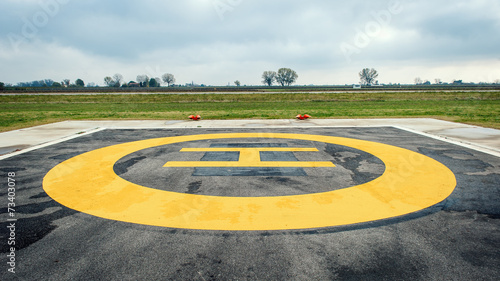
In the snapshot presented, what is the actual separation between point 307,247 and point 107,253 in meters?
2.44

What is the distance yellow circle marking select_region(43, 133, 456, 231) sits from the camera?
4.05m

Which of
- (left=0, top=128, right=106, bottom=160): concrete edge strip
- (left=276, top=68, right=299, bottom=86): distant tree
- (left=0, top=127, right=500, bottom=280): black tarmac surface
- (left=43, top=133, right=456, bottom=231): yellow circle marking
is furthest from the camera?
(left=276, top=68, right=299, bottom=86): distant tree

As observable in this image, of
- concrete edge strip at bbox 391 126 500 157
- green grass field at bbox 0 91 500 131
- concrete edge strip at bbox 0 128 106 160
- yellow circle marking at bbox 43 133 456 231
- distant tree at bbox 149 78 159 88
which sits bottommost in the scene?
yellow circle marking at bbox 43 133 456 231

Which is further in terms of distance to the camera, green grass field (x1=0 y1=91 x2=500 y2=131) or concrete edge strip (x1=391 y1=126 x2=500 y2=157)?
green grass field (x1=0 y1=91 x2=500 y2=131)

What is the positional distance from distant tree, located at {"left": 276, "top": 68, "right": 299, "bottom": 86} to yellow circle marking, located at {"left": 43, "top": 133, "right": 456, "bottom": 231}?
13215 centimetres

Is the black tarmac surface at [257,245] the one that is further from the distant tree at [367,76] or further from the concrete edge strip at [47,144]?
the distant tree at [367,76]

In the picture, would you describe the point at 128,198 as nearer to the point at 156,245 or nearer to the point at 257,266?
the point at 156,245

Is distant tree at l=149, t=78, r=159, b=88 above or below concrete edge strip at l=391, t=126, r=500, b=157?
above

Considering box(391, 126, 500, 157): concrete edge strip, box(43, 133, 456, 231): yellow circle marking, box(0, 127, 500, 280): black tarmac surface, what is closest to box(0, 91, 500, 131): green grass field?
box(391, 126, 500, 157): concrete edge strip

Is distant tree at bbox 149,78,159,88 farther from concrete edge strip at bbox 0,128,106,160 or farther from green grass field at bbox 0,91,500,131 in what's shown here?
concrete edge strip at bbox 0,128,106,160

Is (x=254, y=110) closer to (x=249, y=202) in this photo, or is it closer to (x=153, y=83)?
(x=249, y=202)

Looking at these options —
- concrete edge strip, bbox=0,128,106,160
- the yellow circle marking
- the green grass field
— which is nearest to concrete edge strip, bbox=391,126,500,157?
the yellow circle marking

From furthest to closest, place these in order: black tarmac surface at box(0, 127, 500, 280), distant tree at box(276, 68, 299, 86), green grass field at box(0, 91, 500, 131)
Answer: distant tree at box(276, 68, 299, 86), green grass field at box(0, 91, 500, 131), black tarmac surface at box(0, 127, 500, 280)

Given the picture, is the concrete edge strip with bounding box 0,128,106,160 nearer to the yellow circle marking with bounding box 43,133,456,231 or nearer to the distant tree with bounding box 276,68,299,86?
the yellow circle marking with bounding box 43,133,456,231
